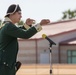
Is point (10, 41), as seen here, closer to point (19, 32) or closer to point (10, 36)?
point (10, 36)

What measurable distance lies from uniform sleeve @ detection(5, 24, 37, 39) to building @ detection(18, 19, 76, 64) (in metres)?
40.3

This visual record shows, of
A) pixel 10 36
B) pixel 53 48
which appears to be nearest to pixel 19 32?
pixel 10 36

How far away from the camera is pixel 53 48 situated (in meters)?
47.3

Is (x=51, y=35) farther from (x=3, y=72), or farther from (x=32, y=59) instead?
(x=3, y=72)

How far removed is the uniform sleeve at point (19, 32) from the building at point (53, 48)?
40.3 meters

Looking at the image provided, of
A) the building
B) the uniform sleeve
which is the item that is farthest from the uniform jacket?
the building

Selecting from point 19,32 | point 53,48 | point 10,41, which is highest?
point 19,32

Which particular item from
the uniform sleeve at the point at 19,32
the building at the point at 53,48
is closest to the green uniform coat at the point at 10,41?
the uniform sleeve at the point at 19,32

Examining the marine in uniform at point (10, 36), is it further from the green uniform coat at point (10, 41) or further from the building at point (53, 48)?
the building at point (53, 48)

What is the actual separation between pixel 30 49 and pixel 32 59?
42.3 inches

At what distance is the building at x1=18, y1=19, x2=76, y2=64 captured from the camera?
46344 mm

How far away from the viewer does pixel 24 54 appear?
47938 millimetres

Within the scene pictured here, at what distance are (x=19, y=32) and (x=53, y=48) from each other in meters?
41.8

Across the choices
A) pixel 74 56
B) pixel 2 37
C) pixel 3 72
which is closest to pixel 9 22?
pixel 2 37
